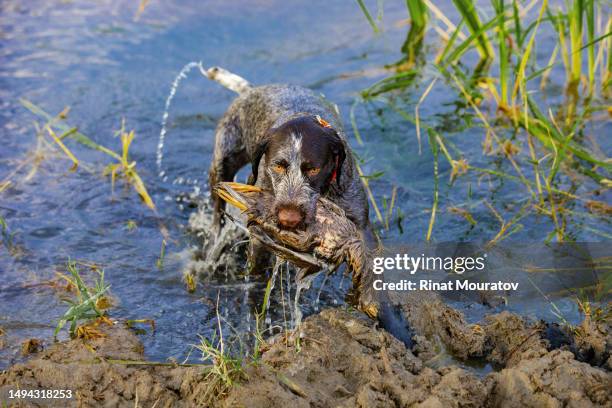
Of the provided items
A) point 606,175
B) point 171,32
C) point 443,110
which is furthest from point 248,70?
point 606,175

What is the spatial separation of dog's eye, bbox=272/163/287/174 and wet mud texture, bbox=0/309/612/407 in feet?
2.71

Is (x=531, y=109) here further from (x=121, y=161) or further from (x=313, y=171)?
(x=121, y=161)

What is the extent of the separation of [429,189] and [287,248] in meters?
3.09

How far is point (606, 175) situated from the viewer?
6516mm

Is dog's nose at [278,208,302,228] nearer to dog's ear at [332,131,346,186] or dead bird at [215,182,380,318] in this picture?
dead bird at [215,182,380,318]

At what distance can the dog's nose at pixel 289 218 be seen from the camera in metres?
4.00

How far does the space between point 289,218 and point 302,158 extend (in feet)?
1.77

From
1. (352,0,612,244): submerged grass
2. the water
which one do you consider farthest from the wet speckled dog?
(352,0,612,244): submerged grass

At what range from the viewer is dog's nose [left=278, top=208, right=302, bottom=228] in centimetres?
400

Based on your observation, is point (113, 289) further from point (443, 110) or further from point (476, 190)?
point (443, 110)

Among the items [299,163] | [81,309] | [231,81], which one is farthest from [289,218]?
[231,81]

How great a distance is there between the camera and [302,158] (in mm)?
4426

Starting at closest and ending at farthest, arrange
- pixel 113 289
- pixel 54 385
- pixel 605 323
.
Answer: pixel 54 385
pixel 605 323
pixel 113 289

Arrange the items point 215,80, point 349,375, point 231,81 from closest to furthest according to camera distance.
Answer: point 349,375
point 231,81
point 215,80
